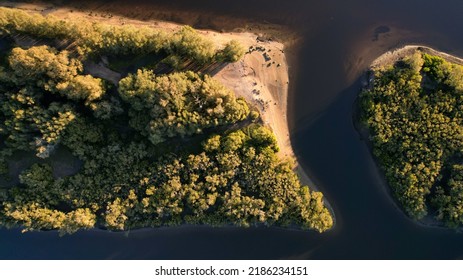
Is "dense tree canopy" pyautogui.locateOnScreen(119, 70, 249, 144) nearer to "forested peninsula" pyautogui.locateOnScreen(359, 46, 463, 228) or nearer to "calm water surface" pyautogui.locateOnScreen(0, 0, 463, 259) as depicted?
"calm water surface" pyautogui.locateOnScreen(0, 0, 463, 259)

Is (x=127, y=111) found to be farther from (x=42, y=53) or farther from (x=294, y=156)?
(x=294, y=156)

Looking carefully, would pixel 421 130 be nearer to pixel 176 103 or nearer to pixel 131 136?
pixel 176 103

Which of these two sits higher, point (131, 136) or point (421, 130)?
point (421, 130)

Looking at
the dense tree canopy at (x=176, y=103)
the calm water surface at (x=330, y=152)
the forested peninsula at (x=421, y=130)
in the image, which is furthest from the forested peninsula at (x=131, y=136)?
the forested peninsula at (x=421, y=130)

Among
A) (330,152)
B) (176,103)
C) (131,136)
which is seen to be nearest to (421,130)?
(330,152)

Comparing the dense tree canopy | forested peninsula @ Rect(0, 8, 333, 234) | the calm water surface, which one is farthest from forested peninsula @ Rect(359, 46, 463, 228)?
the dense tree canopy
